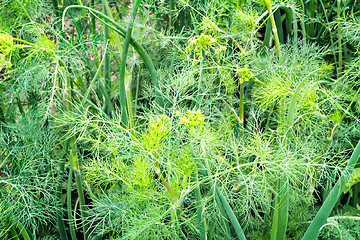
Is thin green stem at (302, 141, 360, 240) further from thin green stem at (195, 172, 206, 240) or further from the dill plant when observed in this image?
thin green stem at (195, 172, 206, 240)

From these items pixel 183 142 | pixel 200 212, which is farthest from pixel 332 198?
pixel 183 142

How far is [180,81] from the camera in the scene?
2.63 ft

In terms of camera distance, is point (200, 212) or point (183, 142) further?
point (183, 142)

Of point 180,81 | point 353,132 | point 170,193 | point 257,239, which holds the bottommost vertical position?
point 257,239

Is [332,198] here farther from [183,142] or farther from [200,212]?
[183,142]

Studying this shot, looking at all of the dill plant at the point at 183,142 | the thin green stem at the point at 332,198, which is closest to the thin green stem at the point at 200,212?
the dill plant at the point at 183,142

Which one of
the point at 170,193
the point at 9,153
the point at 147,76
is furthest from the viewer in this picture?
the point at 147,76

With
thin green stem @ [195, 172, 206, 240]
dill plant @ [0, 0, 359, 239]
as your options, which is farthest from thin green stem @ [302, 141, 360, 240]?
thin green stem @ [195, 172, 206, 240]

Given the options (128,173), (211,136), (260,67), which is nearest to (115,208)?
(128,173)

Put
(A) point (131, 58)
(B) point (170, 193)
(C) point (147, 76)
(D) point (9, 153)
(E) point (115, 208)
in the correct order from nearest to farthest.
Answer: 1. (B) point (170, 193)
2. (E) point (115, 208)
3. (D) point (9, 153)
4. (A) point (131, 58)
5. (C) point (147, 76)

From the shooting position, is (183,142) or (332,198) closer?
(332,198)

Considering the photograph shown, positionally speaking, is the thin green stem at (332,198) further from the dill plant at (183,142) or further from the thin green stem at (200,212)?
the thin green stem at (200,212)

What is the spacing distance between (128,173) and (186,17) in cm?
66

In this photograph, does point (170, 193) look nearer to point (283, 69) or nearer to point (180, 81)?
point (180, 81)
